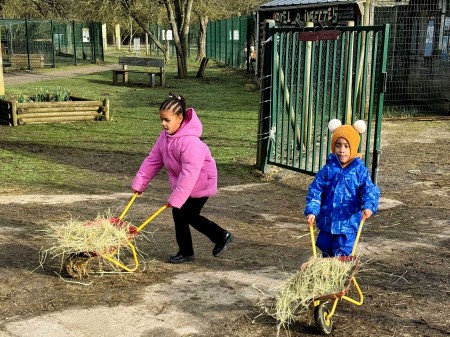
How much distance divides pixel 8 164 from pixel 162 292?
536 cm

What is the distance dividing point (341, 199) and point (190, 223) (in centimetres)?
137

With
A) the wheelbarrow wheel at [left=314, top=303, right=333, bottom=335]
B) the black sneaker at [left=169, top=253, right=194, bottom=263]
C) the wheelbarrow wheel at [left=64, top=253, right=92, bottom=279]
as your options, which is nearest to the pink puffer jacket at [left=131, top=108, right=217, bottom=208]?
the black sneaker at [left=169, top=253, right=194, bottom=263]

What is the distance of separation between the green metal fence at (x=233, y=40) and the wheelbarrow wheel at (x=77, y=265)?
22030 millimetres

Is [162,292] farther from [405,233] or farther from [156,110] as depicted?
[156,110]

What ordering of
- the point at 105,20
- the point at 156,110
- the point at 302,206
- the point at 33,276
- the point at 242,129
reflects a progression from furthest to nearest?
Result: the point at 105,20, the point at 156,110, the point at 242,129, the point at 302,206, the point at 33,276

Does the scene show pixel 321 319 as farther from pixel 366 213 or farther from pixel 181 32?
pixel 181 32

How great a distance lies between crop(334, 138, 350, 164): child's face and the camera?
4.12 metres

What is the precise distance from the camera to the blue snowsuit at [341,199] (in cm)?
413

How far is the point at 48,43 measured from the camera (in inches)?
1222

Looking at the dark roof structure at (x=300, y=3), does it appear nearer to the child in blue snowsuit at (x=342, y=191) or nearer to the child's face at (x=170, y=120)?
the child's face at (x=170, y=120)

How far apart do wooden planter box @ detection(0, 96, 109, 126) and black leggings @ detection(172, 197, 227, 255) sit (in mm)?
8221

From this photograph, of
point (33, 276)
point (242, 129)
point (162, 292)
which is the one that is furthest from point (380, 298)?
point (242, 129)

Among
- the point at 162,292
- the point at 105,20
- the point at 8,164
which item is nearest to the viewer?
the point at 162,292

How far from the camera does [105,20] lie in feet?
110
